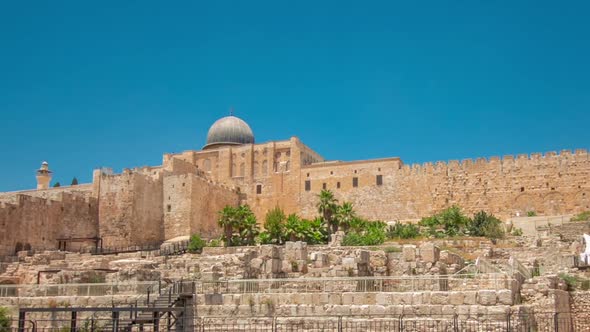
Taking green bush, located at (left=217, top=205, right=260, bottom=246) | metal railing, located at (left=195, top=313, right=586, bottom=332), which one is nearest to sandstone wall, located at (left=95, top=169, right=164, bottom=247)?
green bush, located at (left=217, top=205, right=260, bottom=246)

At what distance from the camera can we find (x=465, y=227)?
4344cm

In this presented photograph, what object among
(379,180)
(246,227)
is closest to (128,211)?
(246,227)

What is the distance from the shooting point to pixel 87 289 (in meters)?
22.8

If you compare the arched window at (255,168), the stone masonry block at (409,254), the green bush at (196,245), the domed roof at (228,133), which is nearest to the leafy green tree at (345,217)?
the green bush at (196,245)

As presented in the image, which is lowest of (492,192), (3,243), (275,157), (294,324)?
(294,324)

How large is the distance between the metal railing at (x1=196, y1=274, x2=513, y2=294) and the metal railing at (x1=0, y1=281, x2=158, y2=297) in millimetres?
1786

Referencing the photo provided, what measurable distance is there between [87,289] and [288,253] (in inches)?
244

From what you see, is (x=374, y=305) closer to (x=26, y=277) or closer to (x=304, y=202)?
(x=26, y=277)

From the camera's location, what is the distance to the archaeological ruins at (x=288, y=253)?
62.2 feet

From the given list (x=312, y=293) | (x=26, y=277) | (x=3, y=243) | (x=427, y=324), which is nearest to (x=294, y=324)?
(x=312, y=293)

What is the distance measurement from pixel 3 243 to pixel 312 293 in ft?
98.0

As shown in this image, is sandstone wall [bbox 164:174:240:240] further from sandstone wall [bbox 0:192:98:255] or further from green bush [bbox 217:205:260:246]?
green bush [bbox 217:205:260:246]

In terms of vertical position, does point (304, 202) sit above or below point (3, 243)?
above

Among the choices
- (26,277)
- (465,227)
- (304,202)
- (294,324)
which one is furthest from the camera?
(304,202)
